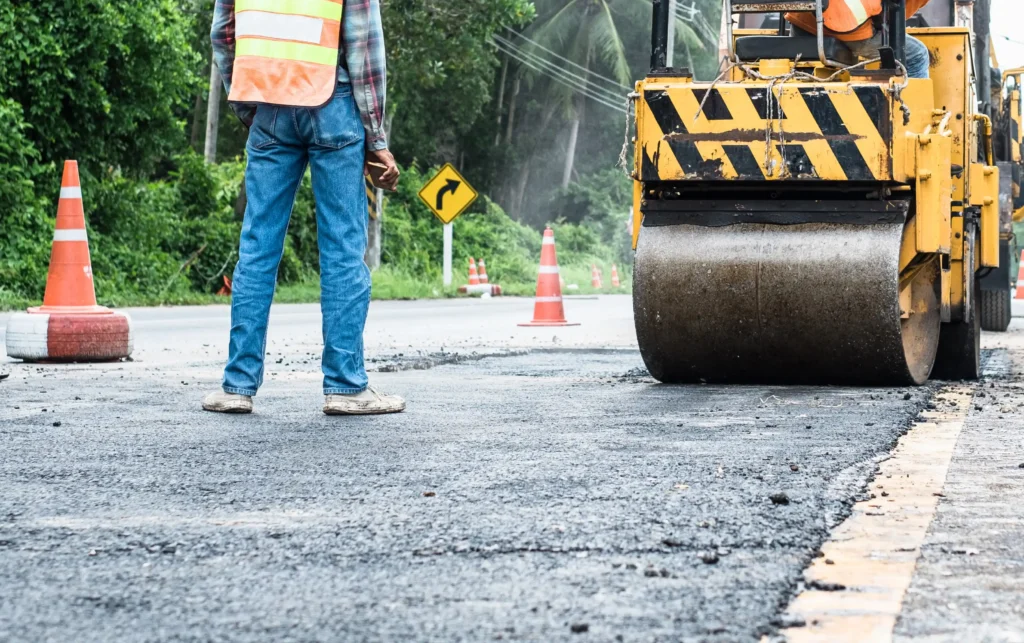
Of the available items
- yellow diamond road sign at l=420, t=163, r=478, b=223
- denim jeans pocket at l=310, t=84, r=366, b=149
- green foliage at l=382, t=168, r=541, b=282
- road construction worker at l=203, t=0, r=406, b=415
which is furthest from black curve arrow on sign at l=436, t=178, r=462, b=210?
denim jeans pocket at l=310, t=84, r=366, b=149

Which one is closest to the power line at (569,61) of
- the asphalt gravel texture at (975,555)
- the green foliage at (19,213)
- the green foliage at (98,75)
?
the green foliage at (98,75)

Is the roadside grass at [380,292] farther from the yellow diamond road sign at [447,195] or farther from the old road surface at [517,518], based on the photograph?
the old road surface at [517,518]

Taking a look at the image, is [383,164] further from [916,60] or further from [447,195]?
[447,195]

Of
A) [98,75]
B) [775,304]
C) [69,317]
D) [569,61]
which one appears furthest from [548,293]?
[569,61]

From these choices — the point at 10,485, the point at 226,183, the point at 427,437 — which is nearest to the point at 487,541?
the point at 10,485

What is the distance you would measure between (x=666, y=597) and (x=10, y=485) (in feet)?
6.00

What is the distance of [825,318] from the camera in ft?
20.2

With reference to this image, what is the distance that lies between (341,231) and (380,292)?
18.7 meters

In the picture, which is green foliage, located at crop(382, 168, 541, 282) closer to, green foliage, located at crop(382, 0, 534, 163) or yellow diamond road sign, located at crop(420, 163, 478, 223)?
green foliage, located at crop(382, 0, 534, 163)

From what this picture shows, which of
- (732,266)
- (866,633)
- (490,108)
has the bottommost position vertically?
(866,633)

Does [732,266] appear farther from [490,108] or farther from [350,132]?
[490,108]

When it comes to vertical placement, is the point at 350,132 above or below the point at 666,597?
above

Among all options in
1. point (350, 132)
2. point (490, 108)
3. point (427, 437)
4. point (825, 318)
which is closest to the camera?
point (427, 437)

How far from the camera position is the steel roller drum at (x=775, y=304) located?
6113mm
